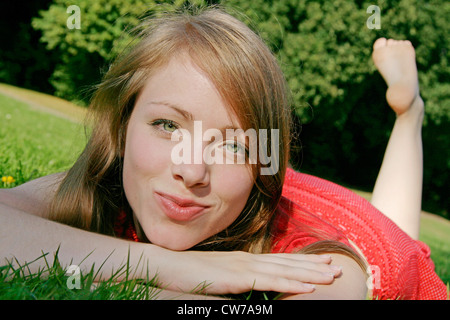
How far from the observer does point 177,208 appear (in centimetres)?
182

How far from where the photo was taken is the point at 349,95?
1741cm

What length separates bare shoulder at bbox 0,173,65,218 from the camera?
1.93 m

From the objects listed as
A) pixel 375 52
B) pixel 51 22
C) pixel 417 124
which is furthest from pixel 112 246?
pixel 51 22

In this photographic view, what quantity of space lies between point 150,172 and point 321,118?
1699 centimetres

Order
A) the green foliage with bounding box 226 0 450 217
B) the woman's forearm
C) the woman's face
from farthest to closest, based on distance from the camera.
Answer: the green foliage with bounding box 226 0 450 217 < the woman's face < the woman's forearm

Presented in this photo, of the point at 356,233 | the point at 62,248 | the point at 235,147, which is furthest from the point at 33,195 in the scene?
the point at 356,233

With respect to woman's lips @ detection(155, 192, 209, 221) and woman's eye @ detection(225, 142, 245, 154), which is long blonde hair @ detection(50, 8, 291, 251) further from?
woman's lips @ detection(155, 192, 209, 221)

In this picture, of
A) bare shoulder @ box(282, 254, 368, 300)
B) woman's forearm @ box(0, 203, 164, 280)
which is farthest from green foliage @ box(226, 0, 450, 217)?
woman's forearm @ box(0, 203, 164, 280)

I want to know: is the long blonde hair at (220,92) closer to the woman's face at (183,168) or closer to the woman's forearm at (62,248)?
Answer: the woman's face at (183,168)

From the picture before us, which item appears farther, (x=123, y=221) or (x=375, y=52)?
(x=375, y=52)

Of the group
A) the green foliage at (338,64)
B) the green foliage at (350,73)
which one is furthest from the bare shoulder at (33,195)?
the green foliage at (350,73)

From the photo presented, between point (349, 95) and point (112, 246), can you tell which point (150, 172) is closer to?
point (112, 246)

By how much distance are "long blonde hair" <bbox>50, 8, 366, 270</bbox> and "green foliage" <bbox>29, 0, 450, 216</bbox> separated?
35.9 ft

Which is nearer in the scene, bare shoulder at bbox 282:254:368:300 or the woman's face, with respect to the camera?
bare shoulder at bbox 282:254:368:300
